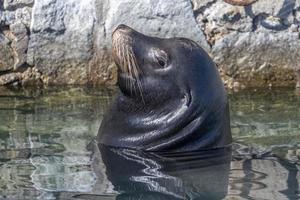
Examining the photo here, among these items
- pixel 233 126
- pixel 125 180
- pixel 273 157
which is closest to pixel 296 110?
pixel 233 126

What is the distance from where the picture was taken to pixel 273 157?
768 cm

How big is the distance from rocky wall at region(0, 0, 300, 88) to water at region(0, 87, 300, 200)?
0.63 metres

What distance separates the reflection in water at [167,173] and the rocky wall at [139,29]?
281 centimetres

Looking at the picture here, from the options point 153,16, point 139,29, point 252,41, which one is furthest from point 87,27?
point 252,41

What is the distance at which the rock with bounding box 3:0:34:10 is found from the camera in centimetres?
1047

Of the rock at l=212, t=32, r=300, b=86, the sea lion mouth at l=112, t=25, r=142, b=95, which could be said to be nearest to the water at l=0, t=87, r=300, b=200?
the sea lion mouth at l=112, t=25, r=142, b=95

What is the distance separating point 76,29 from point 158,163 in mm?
3488

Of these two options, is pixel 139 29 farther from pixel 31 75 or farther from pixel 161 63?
pixel 161 63

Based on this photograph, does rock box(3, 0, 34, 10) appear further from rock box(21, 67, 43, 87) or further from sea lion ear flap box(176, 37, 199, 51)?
sea lion ear flap box(176, 37, 199, 51)

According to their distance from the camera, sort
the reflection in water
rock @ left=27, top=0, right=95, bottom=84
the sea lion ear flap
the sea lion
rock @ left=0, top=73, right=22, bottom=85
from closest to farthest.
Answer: the reflection in water
the sea lion
the sea lion ear flap
rock @ left=27, top=0, right=95, bottom=84
rock @ left=0, top=73, right=22, bottom=85

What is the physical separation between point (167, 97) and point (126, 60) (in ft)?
1.33

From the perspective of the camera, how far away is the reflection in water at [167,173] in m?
6.43

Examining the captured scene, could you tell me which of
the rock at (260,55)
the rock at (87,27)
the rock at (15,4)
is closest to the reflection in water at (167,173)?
the rock at (87,27)

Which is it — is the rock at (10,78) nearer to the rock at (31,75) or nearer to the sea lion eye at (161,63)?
the rock at (31,75)
